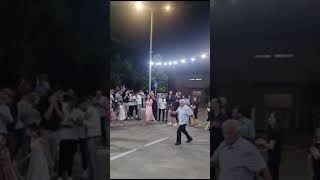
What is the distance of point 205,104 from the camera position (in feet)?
13.0

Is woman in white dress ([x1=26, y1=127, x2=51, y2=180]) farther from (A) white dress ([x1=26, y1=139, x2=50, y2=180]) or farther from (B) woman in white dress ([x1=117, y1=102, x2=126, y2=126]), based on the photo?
(B) woman in white dress ([x1=117, y1=102, x2=126, y2=126])

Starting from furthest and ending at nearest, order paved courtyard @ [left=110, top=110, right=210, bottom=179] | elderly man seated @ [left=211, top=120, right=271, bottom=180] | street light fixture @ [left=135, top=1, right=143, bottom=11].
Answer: street light fixture @ [left=135, top=1, right=143, bottom=11] < paved courtyard @ [left=110, top=110, right=210, bottom=179] < elderly man seated @ [left=211, top=120, right=271, bottom=180]

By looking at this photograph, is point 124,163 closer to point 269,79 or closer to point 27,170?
point 27,170

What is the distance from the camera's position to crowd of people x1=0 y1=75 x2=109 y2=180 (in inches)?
157

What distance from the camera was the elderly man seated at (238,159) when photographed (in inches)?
143

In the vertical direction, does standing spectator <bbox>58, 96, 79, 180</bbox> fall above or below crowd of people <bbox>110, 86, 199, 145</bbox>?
below

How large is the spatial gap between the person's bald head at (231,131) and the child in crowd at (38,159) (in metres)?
1.62

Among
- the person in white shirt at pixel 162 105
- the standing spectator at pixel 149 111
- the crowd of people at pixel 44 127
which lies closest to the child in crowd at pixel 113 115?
the crowd of people at pixel 44 127

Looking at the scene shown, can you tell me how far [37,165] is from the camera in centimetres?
399

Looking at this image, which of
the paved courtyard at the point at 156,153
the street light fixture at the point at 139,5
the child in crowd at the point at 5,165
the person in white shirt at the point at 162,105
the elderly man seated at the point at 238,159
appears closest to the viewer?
the elderly man seated at the point at 238,159

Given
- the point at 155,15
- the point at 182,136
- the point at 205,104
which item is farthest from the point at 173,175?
the point at 155,15

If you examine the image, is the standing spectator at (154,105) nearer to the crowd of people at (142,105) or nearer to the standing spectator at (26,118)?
the crowd of people at (142,105)

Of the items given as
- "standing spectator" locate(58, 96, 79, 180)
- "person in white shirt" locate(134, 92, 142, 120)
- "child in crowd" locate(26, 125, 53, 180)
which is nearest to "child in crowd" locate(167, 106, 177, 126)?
"person in white shirt" locate(134, 92, 142, 120)

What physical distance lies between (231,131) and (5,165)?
204 cm
